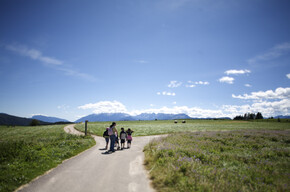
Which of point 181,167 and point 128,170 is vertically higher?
point 181,167

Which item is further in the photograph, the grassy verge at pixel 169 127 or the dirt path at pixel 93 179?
the grassy verge at pixel 169 127

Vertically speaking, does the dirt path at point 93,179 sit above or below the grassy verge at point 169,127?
above

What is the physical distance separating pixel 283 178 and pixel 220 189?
13.9 feet

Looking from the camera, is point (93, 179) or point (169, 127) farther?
point (169, 127)

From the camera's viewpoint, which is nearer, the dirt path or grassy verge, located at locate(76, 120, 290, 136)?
the dirt path

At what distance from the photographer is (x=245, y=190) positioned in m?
5.68

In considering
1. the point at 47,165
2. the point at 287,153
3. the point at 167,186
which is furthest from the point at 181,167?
the point at 287,153

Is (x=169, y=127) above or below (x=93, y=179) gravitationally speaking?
below

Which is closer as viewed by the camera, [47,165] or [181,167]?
[181,167]

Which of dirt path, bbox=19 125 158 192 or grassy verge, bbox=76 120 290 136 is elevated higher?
dirt path, bbox=19 125 158 192

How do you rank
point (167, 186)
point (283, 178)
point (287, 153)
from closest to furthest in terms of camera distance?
1. point (167, 186)
2. point (283, 178)
3. point (287, 153)

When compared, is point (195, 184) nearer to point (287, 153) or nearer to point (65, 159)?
point (65, 159)

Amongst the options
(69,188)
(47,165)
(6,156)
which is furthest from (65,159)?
(69,188)

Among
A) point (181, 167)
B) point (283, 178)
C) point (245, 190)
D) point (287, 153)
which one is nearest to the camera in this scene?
point (245, 190)
